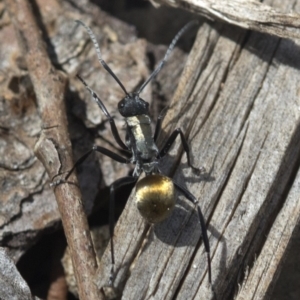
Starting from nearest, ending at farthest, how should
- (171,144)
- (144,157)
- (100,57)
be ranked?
1. (171,144)
2. (144,157)
3. (100,57)

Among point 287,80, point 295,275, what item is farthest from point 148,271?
point 287,80

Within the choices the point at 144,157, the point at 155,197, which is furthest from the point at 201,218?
the point at 144,157

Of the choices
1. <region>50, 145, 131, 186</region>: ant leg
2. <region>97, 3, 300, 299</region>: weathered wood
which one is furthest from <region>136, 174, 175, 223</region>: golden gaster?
<region>50, 145, 131, 186</region>: ant leg

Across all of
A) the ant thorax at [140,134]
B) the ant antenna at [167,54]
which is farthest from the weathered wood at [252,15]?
the ant thorax at [140,134]

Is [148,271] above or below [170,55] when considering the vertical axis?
below

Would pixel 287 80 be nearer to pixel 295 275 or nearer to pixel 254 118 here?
pixel 254 118

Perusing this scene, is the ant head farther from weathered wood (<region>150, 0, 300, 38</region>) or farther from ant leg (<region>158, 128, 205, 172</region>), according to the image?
weathered wood (<region>150, 0, 300, 38</region>)

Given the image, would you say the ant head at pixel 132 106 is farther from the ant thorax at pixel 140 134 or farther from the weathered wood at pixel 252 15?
the weathered wood at pixel 252 15

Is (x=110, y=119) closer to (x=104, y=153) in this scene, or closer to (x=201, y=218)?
(x=104, y=153)
